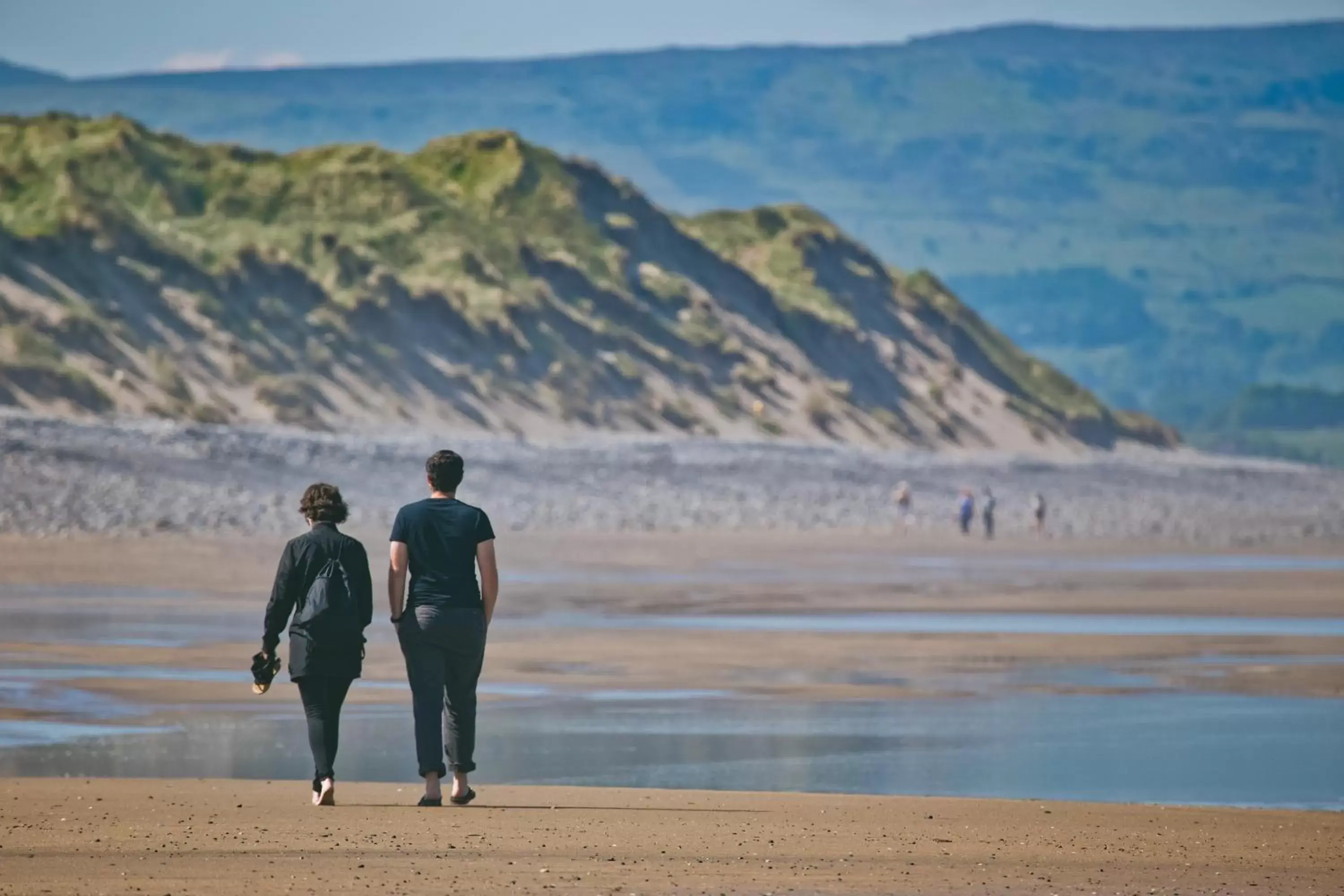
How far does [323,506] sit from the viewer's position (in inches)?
450

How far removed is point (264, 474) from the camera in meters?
46.1

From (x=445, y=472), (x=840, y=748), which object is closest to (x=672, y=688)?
(x=840, y=748)

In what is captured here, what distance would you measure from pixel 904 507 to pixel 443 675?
139 feet

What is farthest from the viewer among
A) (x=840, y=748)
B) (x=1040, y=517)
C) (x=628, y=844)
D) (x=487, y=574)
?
(x=1040, y=517)

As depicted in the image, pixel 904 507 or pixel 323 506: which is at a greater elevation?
pixel 904 507

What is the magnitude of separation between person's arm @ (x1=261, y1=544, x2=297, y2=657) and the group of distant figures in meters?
38.3

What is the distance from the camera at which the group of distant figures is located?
49.5 meters

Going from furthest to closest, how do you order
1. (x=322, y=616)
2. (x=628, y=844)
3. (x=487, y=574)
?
(x=487, y=574) → (x=322, y=616) → (x=628, y=844)

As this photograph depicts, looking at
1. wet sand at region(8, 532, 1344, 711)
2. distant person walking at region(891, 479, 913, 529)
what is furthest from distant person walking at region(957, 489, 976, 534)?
wet sand at region(8, 532, 1344, 711)

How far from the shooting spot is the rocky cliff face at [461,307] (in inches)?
2616

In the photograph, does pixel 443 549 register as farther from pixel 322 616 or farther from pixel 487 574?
pixel 322 616

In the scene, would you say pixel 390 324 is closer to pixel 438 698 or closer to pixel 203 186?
pixel 203 186

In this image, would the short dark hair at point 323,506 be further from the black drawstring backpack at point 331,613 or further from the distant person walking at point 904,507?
the distant person walking at point 904,507

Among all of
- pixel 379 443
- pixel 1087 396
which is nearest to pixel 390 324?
pixel 379 443
